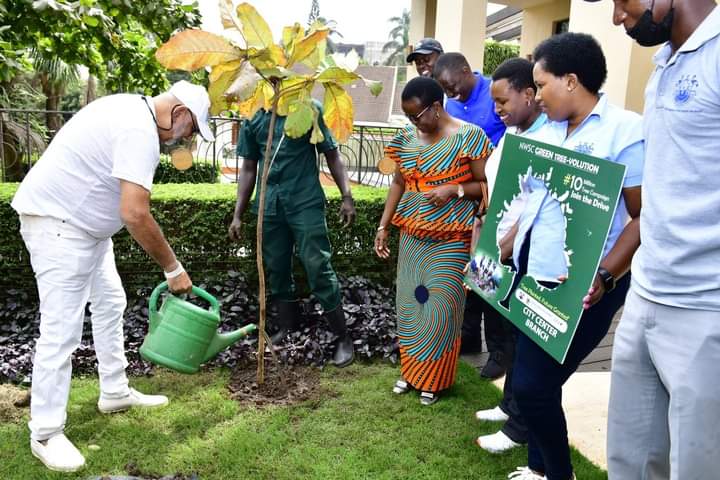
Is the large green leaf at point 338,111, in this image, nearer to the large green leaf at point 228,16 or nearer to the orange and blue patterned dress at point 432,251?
the orange and blue patterned dress at point 432,251

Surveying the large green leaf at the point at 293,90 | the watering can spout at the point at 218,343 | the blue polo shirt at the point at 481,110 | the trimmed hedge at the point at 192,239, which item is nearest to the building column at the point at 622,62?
the blue polo shirt at the point at 481,110

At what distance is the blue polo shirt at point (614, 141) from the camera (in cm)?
215

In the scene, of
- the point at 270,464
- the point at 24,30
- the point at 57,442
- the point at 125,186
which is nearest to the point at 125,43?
the point at 24,30

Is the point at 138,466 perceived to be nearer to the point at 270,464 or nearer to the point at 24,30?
the point at 270,464

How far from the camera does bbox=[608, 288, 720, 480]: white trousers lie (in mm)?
1748

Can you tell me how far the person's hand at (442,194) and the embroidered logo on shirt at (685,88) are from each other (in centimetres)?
183

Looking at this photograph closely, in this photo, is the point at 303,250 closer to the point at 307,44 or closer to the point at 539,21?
the point at 307,44

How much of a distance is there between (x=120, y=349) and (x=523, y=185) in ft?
8.29

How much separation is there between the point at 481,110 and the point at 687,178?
108 inches

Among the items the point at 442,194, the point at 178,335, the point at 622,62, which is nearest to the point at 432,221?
the point at 442,194

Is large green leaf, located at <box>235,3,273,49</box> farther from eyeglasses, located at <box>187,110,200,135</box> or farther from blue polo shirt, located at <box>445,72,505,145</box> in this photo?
blue polo shirt, located at <box>445,72,505,145</box>

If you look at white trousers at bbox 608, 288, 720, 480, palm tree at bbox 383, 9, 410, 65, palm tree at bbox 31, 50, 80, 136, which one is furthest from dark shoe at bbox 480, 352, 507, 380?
palm tree at bbox 383, 9, 410, 65

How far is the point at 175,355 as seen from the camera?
331cm

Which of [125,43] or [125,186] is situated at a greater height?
[125,43]
